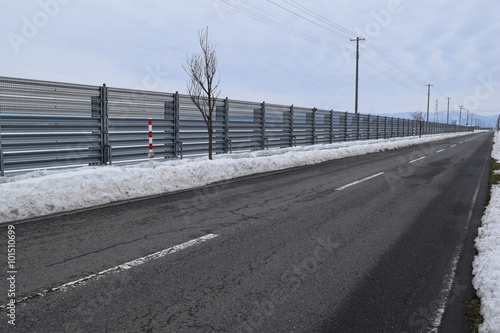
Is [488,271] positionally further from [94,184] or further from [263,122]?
[263,122]

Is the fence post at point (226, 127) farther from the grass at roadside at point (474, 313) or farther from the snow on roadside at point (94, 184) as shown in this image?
the grass at roadside at point (474, 313)

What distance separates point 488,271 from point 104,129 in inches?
441

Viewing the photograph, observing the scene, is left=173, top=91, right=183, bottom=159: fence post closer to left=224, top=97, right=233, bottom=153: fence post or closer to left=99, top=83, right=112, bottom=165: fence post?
left=99, top=83, right=112, bottom=165: fence post

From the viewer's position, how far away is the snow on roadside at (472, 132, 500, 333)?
114 inches

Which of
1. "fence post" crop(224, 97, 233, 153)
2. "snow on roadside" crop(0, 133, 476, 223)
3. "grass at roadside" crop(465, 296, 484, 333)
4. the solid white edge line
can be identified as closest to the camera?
"grass at roadside" crop(465, 296, 484, 333)

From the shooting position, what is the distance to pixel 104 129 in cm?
1152

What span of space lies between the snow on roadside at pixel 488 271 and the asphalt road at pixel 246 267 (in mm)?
173

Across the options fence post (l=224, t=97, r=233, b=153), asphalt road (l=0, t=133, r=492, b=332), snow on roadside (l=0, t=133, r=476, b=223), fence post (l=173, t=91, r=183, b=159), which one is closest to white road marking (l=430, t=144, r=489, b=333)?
asphalt road (l=0, t=133, r=492, b=332)

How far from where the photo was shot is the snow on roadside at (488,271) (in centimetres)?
289

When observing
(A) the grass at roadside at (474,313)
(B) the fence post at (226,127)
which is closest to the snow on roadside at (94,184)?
(B) the fence post at (226,127)

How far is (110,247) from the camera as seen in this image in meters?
4.48

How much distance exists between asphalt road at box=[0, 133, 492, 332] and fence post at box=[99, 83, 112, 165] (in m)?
5.14

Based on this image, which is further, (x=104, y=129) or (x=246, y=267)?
(x=104, y=129)

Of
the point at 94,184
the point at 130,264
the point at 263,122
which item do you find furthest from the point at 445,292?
the point at 263,122
